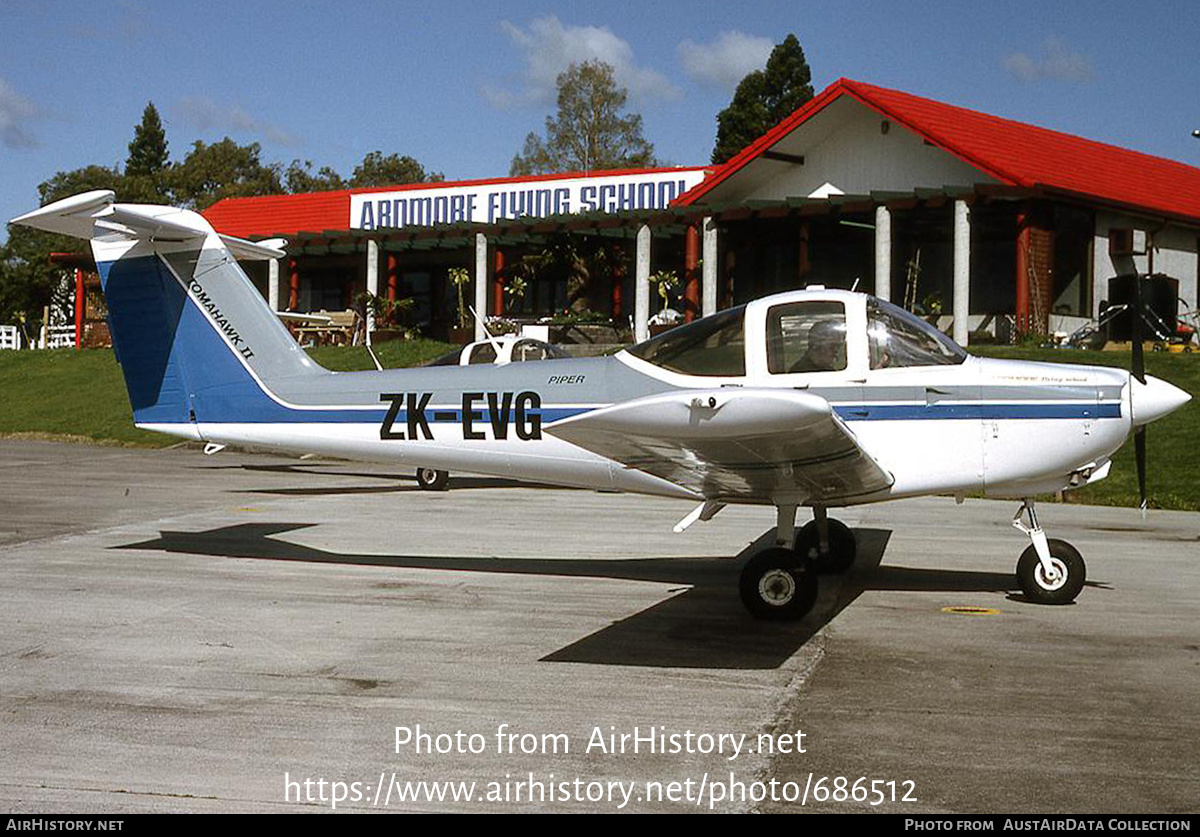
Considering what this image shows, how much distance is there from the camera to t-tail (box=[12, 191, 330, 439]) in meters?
10.5

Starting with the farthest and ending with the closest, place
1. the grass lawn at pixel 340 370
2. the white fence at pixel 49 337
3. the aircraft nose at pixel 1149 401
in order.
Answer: the white fence at pixel 49 337, the grass lawn at pixel 340 370, the aircraft nose at pixel 1149 401

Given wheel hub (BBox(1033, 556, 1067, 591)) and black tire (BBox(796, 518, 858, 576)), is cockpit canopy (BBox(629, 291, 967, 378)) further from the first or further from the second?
black tire (BBox(796, 518, 858, 576))

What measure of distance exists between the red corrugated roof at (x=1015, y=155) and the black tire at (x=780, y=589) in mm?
21667

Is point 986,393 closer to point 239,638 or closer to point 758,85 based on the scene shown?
point 239,638

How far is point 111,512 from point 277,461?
365 inches

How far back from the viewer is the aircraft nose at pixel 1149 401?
8.59m

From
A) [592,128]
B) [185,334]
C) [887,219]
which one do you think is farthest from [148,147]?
[185,334]

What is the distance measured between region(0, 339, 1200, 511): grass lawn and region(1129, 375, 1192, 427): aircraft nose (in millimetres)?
9317

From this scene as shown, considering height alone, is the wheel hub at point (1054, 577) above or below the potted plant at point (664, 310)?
below

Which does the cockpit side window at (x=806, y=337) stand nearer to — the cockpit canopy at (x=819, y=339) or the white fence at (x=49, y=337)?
the cockpit canopy at (x=819, y=339)

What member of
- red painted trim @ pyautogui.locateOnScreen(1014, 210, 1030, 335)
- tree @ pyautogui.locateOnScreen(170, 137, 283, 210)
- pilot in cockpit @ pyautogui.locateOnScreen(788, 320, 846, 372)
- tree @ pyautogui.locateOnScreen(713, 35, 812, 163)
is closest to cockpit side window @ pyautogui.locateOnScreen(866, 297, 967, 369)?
pilot in cockpit @ pyautogui.locateOnScreen(788, 320, 846, 372)

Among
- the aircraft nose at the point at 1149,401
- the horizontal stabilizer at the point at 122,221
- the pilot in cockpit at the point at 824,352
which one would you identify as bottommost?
the aircraft nose at the point at 1149,401

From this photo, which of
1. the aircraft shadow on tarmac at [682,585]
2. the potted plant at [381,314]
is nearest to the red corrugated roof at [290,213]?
the potted plant at [381,314]

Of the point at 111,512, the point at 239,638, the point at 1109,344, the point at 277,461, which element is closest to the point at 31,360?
the point at 277,461
